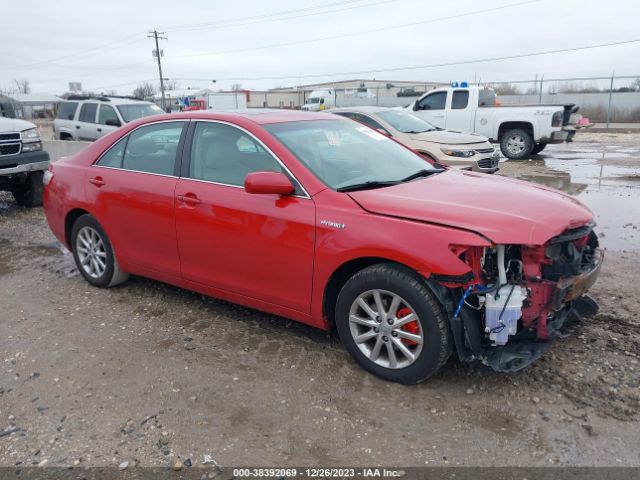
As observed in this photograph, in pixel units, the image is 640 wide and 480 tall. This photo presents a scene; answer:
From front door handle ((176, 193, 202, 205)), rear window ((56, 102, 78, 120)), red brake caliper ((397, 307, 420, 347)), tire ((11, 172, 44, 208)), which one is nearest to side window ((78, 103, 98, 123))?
rear window ((56, 102, 78, 120))

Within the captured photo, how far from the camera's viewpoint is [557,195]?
3.73m

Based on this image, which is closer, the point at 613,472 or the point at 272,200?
the point at 613,472

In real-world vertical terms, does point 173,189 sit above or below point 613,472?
above

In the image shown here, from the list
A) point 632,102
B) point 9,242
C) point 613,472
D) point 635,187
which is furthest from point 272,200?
point 632,102

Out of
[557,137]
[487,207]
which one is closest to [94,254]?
[487,207]

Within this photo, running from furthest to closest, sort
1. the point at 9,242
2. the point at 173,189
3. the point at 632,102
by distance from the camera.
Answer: the point at 632,102
the point at 9,242
the point at 173,189

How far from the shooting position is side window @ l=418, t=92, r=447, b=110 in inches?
593

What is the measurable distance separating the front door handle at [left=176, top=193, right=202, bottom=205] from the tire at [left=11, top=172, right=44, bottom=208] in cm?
620

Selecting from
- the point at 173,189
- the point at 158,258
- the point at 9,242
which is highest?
the point at 173,189

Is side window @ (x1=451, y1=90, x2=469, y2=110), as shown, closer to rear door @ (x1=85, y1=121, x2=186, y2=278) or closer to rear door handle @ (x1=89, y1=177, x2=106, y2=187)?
rear door @ (x1=85, y1=121, x2=186, y2=278)

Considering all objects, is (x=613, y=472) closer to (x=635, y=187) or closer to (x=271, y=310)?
(x=271, y=310)

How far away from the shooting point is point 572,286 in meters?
3.17

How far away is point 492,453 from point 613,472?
55 cm

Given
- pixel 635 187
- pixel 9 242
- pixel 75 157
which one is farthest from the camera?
pixel 635 187
